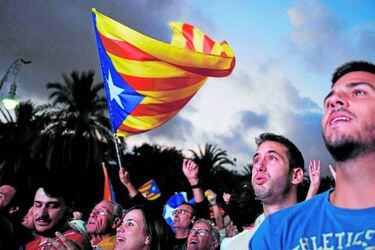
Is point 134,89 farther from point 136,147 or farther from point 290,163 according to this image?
point 136,147

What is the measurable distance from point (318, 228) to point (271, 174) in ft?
4.31

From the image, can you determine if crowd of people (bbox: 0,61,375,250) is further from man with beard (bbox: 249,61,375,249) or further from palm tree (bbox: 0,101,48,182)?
palm tree (bbox: 0,101,48,182)

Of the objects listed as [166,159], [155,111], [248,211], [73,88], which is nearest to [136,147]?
[166,159]

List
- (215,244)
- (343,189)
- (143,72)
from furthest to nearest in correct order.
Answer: (143,72), (215,244), (343,189)

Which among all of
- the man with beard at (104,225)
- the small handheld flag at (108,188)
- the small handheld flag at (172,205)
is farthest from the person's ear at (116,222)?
the small handheld flag at (108,188)

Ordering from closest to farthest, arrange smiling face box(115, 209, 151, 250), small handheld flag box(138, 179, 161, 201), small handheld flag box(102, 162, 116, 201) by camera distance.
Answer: smiling face box(115, 209, 151, 250) < small handheld flag box(102, 162, 116, 201) < small handheld flag box(138, 179, 161, 201)

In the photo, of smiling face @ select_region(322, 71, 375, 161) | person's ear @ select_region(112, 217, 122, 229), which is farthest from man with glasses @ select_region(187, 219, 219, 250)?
smiling face @ select_region(322, 71, 375, 161)

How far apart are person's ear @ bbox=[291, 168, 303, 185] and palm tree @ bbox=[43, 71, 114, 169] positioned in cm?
2677

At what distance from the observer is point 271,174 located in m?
2.84

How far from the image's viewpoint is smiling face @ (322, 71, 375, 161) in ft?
5.23

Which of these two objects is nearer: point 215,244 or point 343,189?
point 343,189

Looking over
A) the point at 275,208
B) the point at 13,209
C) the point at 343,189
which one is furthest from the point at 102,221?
the point at 343,189

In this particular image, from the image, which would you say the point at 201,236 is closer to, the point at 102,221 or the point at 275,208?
the point at 102,221

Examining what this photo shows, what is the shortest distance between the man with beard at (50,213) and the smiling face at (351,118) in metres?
2.46
